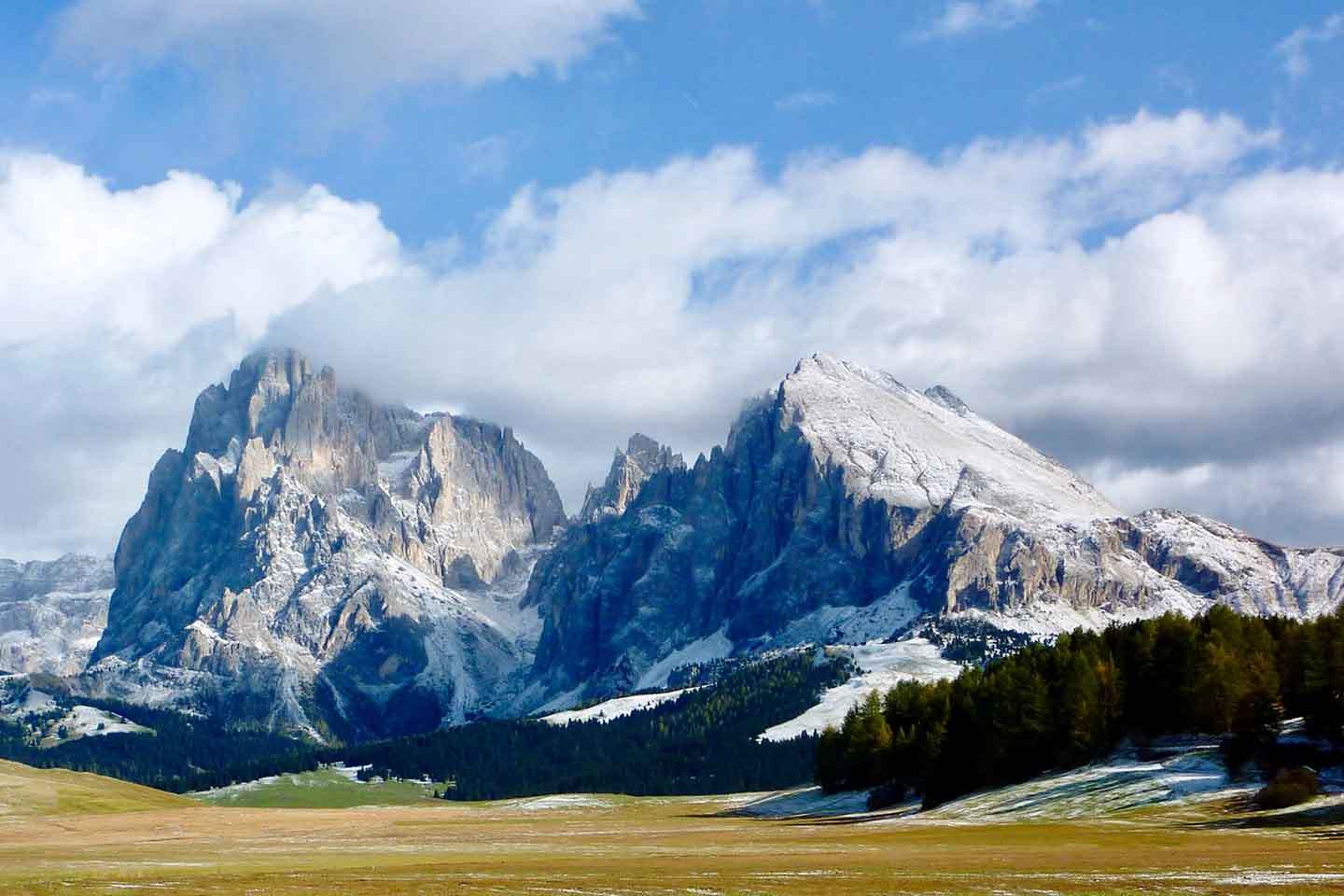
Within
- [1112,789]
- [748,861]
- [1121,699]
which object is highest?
[1121,699]

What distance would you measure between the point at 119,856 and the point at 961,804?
81662 millimetres

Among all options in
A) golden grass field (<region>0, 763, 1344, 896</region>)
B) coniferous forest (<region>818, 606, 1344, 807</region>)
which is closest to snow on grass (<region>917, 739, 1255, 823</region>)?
coniferous forest (<region>818, 606, 1344, 807</region>)

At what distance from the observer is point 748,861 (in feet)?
300

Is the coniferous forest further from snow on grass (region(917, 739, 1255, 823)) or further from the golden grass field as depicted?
the golden grass field

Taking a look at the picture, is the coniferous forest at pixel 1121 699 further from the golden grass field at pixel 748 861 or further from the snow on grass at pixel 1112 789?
the golden grass field at pixel 748 861

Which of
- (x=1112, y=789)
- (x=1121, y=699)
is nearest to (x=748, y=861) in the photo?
(x=1112, y=789)

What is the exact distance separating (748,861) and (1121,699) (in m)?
79.6

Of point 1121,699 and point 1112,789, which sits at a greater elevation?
point 1121,699

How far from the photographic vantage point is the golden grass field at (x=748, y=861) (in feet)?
224

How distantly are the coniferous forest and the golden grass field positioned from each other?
20784 mm

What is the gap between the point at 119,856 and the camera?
108562mm

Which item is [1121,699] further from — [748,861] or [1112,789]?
[748,861]

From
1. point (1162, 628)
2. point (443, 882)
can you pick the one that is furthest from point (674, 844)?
point (1162, 628)

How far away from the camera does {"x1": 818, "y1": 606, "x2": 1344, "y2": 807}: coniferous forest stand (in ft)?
434
